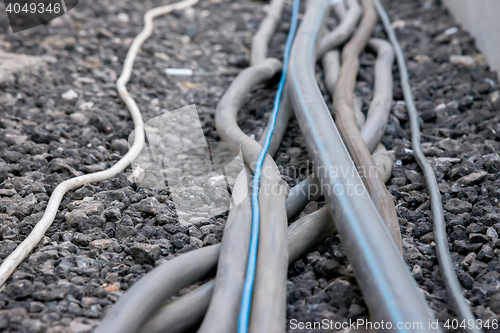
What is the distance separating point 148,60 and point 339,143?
1.28 meters

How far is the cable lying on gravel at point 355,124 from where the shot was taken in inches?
45.4

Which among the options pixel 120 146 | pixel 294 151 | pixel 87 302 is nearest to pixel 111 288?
pixel 87 302

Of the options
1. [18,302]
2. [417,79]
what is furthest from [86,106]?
[417,79]

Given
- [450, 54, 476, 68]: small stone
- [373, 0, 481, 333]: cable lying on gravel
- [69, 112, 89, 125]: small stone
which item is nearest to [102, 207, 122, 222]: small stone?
[69, 112, 89, 125]: small stone

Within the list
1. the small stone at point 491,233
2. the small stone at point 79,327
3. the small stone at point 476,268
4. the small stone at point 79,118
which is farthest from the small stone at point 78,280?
the small stone at point 491,233

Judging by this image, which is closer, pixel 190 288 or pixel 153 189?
pixel 190 288

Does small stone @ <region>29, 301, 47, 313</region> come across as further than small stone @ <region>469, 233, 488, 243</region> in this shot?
No

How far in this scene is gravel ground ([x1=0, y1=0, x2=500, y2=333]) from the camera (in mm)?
1027

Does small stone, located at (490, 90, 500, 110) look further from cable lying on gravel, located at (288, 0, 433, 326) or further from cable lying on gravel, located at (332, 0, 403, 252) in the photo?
cable lying on gravel, located at (288, 0, 433, 326)

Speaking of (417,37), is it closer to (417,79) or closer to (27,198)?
(417,79)

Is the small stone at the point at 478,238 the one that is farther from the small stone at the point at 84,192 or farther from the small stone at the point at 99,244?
the small stone at the point at 84,192

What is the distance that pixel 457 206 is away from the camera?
127 centimetres

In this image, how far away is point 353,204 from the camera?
3.41 ft

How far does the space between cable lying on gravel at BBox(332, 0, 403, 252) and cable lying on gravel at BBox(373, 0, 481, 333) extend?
95 millimetres
